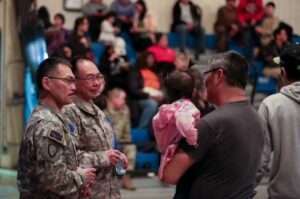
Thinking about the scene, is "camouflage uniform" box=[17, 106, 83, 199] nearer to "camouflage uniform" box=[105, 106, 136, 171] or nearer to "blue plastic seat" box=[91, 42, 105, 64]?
"camouflage uniform" box=[105, 106, 136, 171]

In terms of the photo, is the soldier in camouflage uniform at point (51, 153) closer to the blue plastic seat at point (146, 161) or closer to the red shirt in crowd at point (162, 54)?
the blue plastic seat at point (146, 161)

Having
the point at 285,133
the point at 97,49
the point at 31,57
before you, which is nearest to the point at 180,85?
the point at 285,133

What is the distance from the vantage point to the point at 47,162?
3.69 m

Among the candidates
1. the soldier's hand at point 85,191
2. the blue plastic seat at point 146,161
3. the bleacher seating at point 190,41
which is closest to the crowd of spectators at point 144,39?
the bleacher seating at point 190,41

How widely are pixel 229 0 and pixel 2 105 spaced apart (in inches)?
222

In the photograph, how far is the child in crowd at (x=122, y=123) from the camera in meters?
9.92

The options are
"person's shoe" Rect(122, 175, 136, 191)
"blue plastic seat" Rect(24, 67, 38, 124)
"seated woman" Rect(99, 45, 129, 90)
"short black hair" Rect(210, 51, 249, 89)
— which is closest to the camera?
"short black hair" Rect(210, 51, 249, 89)

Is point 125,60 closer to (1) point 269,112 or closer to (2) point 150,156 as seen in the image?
(2) point 150,156

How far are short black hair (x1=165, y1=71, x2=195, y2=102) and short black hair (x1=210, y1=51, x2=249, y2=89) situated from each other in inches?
6.1

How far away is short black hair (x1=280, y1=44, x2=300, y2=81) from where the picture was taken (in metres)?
3.94

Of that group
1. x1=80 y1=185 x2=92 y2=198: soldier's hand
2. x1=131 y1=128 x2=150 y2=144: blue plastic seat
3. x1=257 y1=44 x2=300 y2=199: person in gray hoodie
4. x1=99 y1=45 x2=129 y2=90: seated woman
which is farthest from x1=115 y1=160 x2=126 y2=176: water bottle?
x1=99 y1=45 x2=129 y2=90: seated woman

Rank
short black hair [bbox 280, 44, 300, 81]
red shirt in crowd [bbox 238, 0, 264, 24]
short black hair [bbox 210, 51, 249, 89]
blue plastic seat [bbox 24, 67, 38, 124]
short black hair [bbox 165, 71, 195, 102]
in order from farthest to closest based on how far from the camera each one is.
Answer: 1. red shirt in crowd [bbox 238, 0, 264, 24]
2. blue plastic seat [bbox 24, 67, 38, 124]
3. short black hair [bbox 280, 44, 300, 81]
4. short black hair [bbox 165, 71, 195, 102]
5. short black hair [bbox 210, 51, 249, 89]

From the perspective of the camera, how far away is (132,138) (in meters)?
11.2

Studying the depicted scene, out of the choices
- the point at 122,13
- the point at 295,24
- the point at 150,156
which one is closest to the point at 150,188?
the point at 150,156
